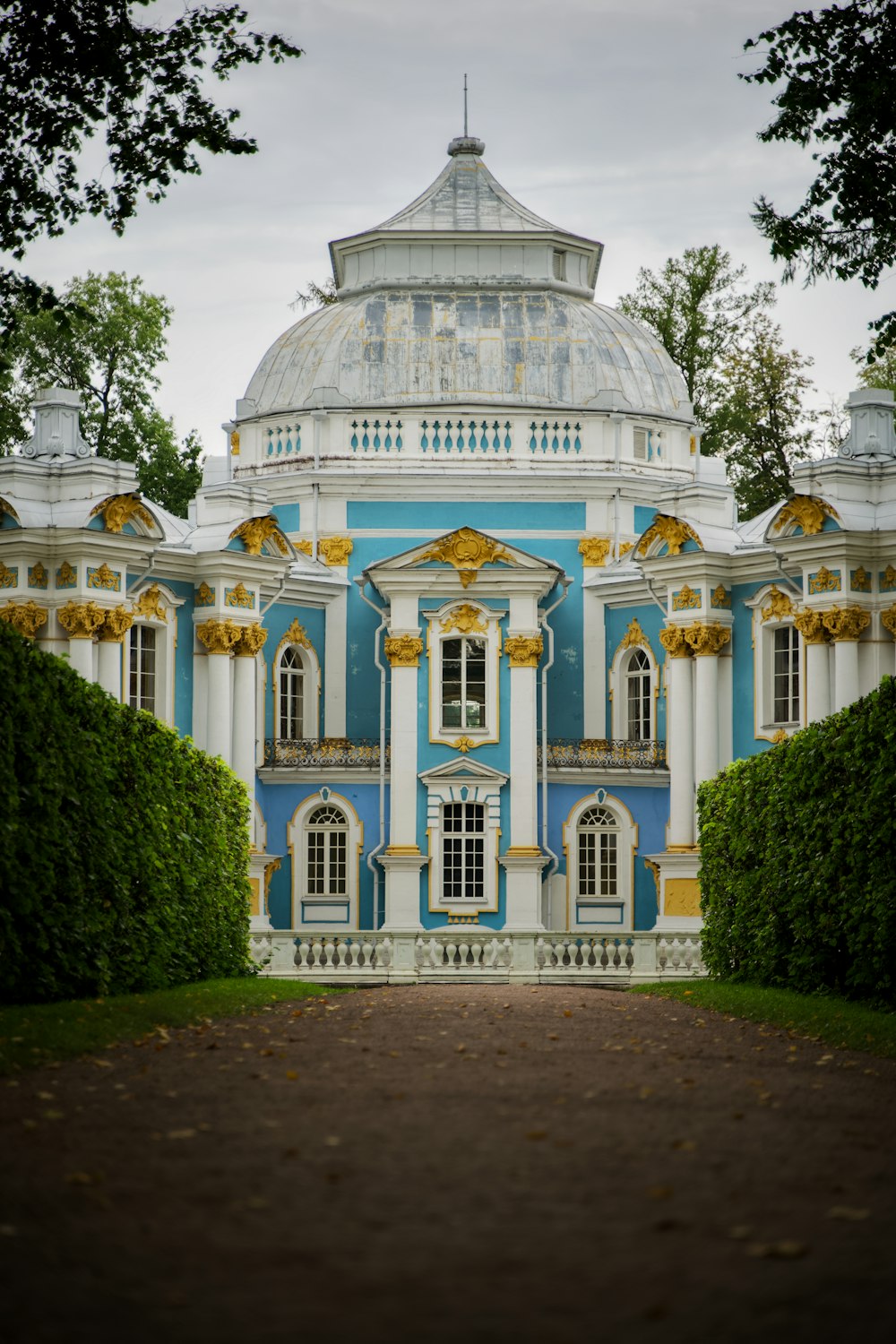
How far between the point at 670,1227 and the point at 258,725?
28.1 m

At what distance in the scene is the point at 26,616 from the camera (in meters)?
29.5

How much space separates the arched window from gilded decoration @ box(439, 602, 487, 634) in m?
3.58

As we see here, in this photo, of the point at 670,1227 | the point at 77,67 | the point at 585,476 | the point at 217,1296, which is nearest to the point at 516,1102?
the point at 670,1227

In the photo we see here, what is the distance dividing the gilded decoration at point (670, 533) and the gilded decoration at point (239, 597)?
710cm

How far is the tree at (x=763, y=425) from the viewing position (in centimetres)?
4497

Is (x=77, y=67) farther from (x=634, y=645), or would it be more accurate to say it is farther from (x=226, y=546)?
(x=634, y=645)

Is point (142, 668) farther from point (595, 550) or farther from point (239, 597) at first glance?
point (595, 550)

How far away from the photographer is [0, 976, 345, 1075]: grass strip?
478 inches

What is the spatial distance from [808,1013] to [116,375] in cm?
3304

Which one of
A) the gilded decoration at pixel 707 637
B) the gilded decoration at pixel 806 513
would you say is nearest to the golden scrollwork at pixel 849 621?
the gilded decoration at pixel 806 513

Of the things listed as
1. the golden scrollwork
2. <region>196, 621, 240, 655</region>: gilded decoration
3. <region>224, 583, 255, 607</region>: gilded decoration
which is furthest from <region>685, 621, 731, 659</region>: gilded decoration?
<region>196, 621, 240, 655</region>: gilded decoration

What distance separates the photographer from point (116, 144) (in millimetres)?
16609

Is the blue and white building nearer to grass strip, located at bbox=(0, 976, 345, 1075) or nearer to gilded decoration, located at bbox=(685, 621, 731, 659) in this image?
gilded decoration, located at bbox=(685, 621, 731, 659)

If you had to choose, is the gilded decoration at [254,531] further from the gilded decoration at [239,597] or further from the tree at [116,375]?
the tree at [116,375]
